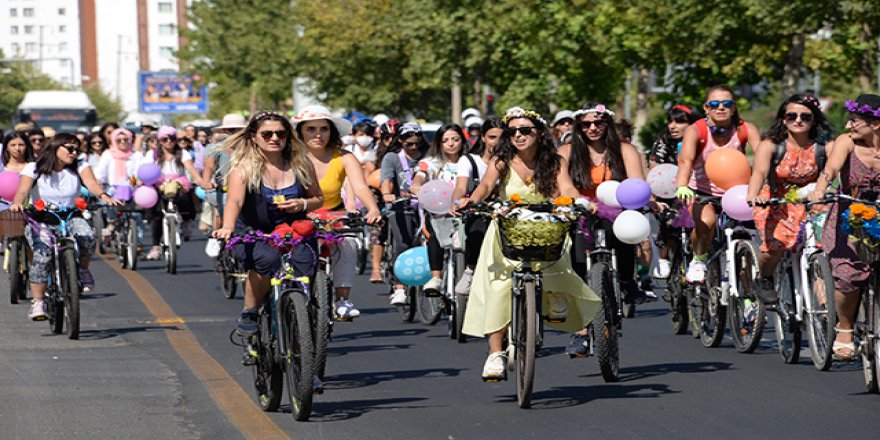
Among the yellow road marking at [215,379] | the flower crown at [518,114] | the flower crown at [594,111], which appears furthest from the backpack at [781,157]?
the yellow road marking at [215,379]

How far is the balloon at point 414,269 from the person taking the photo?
538 inches

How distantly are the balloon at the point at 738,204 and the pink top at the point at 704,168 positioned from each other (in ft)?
2.29

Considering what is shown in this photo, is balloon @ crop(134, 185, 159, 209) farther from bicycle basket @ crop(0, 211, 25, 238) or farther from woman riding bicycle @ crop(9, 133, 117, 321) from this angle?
bicycle basket @ crop(0, 211, 25, 238)

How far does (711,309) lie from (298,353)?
175 inches

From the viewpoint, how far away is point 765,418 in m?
8.77

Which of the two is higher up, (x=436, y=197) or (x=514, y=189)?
(x=514, y=189)

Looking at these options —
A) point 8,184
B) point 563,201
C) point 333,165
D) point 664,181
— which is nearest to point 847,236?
point 563,201

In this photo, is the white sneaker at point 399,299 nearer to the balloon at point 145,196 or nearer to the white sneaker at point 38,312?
the white sneaker at point 38,312

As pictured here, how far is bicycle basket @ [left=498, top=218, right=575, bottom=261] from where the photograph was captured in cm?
904

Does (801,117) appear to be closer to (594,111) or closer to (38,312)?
(594,111)

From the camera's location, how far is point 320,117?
11539 mm

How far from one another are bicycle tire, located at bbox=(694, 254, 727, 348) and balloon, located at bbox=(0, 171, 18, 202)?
555 cm

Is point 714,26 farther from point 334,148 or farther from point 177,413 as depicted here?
point 177,413

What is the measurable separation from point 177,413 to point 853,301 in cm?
382
